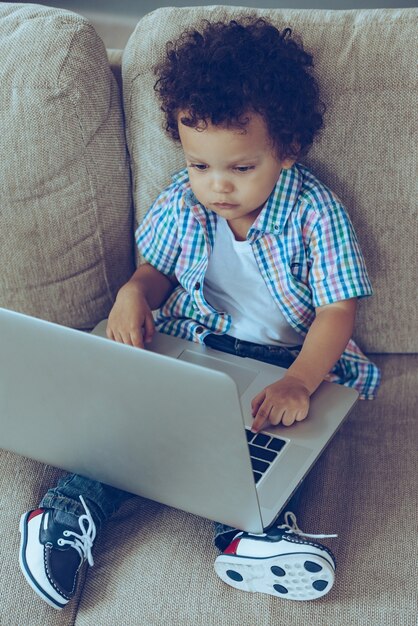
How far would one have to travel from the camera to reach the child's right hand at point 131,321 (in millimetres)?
1417

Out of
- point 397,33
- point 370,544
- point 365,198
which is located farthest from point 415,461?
point 397,33

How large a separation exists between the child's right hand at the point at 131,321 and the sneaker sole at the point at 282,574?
42 centimetres

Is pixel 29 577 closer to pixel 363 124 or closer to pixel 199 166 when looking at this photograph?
pixel 199 166

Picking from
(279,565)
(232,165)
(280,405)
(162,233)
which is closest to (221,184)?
(232,165)

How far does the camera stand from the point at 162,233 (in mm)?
1528

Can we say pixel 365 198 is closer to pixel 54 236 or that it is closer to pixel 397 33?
pixel 397 33

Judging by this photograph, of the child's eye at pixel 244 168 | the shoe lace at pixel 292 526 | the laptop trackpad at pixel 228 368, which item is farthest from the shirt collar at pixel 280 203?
the shoe lace at pixel 292 526

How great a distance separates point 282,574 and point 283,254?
1.81 ft

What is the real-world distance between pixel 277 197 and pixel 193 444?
1.88 feet

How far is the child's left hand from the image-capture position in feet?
4.08

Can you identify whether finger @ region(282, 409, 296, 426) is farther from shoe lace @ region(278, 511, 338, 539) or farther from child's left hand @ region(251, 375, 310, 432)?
shoe lace @ region(278, 511, 338, 539)

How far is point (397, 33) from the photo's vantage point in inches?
54.8

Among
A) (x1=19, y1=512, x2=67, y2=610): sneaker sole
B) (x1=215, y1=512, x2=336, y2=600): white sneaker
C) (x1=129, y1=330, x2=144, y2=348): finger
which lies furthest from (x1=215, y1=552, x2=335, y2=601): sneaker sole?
(x1=129, y1=330, x2=144, y2=348): finger

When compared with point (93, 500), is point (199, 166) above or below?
above
